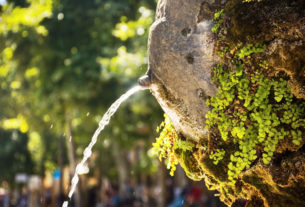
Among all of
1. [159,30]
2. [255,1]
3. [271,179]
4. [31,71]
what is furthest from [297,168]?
[31,71]

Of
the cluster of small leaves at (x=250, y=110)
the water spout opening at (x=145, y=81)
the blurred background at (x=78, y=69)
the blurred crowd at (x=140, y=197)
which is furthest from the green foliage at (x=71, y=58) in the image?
the cluster of small leaves at (x=250, y=110)

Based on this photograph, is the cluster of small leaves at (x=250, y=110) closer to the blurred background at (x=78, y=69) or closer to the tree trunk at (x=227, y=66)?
the tree trunk at (x=227, y=66)

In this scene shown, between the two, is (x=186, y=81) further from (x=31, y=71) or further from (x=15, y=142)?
(x=15, y=142)

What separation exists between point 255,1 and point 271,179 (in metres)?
1.61

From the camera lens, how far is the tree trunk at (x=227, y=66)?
127 inches

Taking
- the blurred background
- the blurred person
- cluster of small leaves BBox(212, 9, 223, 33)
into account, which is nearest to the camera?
cluster of small leaves BBox(212, 9, 223, 33)

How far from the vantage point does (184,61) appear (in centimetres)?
373

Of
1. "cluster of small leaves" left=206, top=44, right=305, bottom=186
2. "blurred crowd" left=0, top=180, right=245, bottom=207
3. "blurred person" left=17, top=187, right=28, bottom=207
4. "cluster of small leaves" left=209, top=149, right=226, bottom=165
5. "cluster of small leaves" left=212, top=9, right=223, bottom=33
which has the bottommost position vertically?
"blurred person" left=17, top=187, right=28, bottom=207

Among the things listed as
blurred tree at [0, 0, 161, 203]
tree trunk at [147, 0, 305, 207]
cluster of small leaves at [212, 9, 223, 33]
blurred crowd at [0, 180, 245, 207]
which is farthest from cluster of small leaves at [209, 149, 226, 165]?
blurred crowd at [0, 180, 245, 207]

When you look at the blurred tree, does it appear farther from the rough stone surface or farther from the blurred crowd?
the rough stone surface

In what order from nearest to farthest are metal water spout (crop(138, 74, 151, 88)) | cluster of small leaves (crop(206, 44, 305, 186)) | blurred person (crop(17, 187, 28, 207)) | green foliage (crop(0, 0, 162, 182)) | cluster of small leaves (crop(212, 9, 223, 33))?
1. cluster of small leaves (crop(206, 44, 305, 186))
2. cluster of small leaves (crop(212, 9, 223, 33))
3. metal water spout (crop(138, 74, 151, 88))
4. green foliage (crop(0, 0, 162, 182))
5. blurred person (crop(17, 187, 28, 207))

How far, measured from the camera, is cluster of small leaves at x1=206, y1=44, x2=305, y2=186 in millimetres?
3359

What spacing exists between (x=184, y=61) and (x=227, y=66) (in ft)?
1.42

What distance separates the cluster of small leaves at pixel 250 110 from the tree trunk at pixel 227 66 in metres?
0.02
